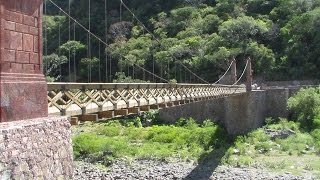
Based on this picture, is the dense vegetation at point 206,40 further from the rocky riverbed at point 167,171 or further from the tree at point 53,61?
the rocky riverbed at point 167,171

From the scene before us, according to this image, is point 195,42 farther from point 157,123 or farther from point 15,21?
point 15,21

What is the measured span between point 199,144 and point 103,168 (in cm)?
433

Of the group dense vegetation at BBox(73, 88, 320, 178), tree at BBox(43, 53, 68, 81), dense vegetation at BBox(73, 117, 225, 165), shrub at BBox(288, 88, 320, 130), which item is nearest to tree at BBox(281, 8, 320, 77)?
dense vegetation at BBox(73, 88, 320, 178)

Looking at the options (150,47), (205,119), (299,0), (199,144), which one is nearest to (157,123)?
(205,119)

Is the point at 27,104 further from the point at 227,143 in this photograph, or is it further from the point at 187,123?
the point at 187,123

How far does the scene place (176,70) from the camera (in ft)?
101

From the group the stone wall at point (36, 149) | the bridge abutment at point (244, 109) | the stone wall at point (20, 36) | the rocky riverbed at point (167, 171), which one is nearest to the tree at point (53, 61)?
the rocky riverbed at point (167, 171)

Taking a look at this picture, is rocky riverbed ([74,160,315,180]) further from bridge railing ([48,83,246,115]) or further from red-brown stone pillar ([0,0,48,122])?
red-brown stone pillar ([0,0,48,122])

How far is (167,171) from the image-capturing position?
54.7 ft

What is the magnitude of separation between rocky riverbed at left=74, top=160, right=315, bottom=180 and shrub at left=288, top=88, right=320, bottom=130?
5513 millimetres

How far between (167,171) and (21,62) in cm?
1175

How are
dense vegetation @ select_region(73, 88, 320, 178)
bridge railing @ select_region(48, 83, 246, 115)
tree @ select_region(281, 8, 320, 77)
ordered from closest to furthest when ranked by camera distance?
bridge railing @ select_region(48, 83, 246, 115)
dense vegetation @ select_region(73, 88, 320, 178)
tree @ select_region(281, 8, 320, 77)

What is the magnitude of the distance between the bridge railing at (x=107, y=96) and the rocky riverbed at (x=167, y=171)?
3622 millimetres

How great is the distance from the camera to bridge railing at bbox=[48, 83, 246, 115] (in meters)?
6.20
